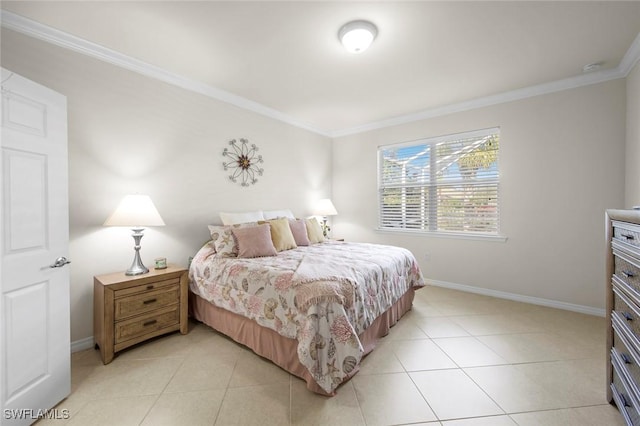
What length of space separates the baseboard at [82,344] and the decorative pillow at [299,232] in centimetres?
213

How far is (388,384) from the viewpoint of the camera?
1709 millimetres

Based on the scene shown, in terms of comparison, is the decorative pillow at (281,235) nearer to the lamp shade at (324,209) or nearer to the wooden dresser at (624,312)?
the lamp shade at (324,209)

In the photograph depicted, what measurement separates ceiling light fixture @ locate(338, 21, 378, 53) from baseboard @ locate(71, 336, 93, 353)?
11.1 feet

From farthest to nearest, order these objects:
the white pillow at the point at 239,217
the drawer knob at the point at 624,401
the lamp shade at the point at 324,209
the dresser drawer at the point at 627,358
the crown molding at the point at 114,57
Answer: the lamp shade at the point at 324,209, the white pillow at the point at 239,217, the crown molding at the point at 114,57, the drawer knob at the point at 624,401, the dresser drawer at the point at 627,358

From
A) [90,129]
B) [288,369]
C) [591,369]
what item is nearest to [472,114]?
[591,369]

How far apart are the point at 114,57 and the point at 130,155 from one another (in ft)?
2.94

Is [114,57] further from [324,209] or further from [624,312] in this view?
[624,312]

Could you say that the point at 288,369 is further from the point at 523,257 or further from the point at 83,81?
the point at 523,257

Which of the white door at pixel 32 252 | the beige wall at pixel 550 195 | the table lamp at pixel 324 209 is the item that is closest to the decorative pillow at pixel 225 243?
the white door at pixel 32 252

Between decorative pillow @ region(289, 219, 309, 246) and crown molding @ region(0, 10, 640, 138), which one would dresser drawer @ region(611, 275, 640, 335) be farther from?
decorative pillow @ region(289, 219, 309, 246)

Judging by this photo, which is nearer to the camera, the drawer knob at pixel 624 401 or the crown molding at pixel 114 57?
the drawer knob at pixel 624 401

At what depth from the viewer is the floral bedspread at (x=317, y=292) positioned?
159cm

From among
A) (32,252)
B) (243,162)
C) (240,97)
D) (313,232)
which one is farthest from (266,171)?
(32,252)

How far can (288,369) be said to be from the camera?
5.92ft
